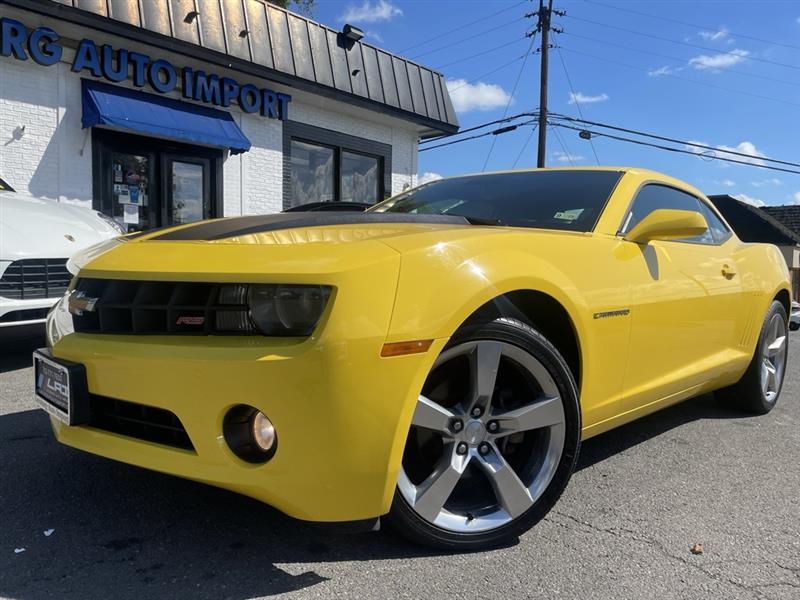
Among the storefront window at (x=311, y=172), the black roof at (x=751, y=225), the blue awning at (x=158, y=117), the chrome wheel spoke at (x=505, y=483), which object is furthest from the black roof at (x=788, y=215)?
the chrome wheel spoke at (x=505, y=483)

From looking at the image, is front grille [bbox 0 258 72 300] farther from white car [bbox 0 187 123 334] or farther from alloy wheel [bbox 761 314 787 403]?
alloy wheel [bbox 761 314 787 403]

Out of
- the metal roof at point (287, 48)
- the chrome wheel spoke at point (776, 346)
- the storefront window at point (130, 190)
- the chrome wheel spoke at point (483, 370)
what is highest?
the metal roof at point (287, 48)

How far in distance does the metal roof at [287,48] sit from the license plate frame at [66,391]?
266 inches

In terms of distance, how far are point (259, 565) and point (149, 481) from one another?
2.72 ft

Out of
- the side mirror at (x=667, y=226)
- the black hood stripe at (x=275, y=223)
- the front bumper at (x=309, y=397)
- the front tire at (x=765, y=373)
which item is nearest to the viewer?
the front bumper at (x=309, y=397)

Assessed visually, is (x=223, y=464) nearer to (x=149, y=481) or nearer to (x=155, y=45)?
(x=149, y=481)

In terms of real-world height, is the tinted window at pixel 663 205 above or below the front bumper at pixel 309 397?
above

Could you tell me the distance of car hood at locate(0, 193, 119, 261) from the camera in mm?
4328

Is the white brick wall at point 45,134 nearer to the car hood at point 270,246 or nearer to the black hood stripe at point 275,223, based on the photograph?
the car hood at point 270,246

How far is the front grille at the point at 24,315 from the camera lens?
4254 millimetres

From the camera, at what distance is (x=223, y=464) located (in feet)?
5.83

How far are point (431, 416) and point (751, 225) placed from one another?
90.7 ft

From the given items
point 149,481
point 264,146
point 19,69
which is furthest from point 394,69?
point 149,481

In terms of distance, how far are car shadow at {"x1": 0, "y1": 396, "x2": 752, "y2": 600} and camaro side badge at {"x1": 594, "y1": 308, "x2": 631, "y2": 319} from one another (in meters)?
1.10
